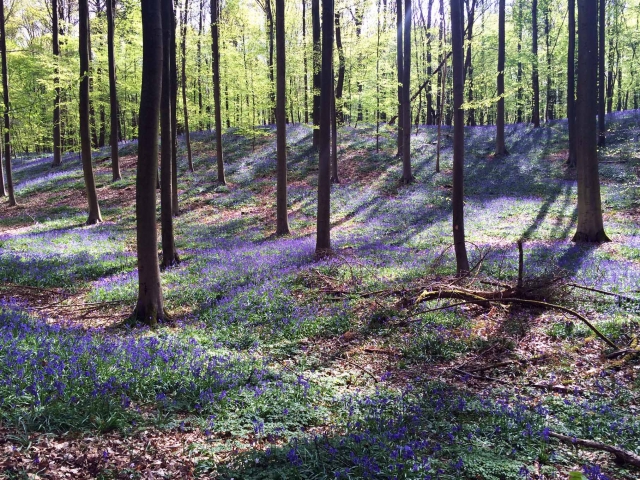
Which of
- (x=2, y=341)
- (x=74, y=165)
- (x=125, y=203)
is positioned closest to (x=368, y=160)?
(x=125, y=203)

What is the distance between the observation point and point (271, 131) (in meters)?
40.7

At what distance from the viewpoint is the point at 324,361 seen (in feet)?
22.5

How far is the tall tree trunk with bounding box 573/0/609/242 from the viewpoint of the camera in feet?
44.4

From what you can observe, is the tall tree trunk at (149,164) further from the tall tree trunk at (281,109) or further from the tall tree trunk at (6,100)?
the tall tree trunk at (6,100)

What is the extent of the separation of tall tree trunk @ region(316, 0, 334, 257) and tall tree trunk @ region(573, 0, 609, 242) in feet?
27.5

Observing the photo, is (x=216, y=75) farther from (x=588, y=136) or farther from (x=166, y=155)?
(x=588, y=136)

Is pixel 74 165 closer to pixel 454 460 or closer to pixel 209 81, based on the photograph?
pixel 209 81

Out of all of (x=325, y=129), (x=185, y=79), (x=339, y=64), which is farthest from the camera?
(x=339, y=64)

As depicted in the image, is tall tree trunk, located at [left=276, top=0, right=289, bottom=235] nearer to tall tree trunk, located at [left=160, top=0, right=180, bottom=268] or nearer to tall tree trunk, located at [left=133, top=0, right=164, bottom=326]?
tall tree trunk, located at [left=160, top=0, right=180, bottom=268]

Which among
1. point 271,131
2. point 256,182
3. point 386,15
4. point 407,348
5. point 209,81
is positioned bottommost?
point 407,348

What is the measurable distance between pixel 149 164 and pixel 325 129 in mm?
6251

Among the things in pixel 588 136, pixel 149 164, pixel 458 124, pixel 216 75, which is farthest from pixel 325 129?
pixel 216 75

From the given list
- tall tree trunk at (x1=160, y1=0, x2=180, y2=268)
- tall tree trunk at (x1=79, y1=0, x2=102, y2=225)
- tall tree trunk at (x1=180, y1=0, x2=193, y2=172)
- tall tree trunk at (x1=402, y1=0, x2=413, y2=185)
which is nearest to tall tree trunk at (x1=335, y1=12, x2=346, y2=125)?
tall tree trunk at (x1=402, y1=0, x2=413, y2=185)

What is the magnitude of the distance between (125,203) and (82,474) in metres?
25.0
